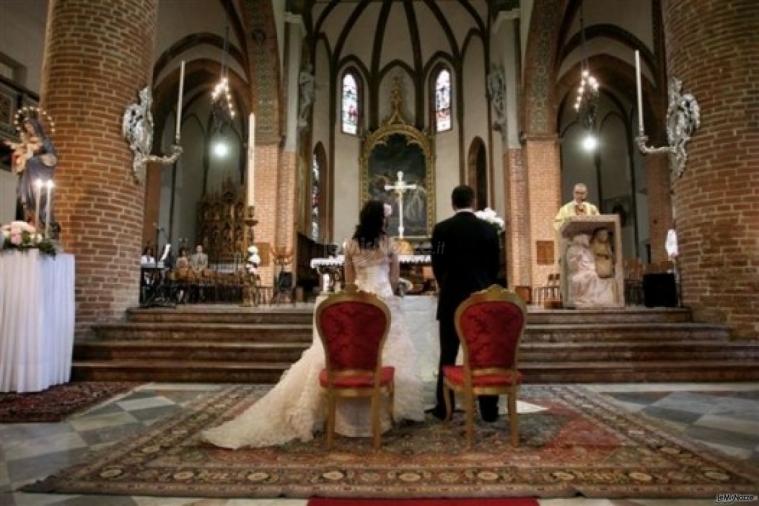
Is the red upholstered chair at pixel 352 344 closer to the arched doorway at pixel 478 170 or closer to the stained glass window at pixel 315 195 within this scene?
the stained glass window at pixel 315 195

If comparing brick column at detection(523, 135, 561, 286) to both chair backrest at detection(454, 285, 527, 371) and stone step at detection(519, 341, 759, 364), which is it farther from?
chair backrest at detection(454, 285, 527, 371)

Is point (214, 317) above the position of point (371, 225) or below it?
below

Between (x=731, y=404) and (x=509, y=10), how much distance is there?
11027 millimetres

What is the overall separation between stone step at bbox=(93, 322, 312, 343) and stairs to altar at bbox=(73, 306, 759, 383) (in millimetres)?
12

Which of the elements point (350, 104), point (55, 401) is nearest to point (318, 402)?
point (55, 401)

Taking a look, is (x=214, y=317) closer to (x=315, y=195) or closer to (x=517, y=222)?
(x=517, y=222)

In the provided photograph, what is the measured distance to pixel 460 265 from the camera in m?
3.37

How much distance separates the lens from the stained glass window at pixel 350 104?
1742cm

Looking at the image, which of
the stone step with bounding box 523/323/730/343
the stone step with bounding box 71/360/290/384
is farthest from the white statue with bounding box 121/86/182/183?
the stone step with bounding box 523/323/730/343

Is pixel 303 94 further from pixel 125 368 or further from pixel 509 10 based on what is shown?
pixel 125 368

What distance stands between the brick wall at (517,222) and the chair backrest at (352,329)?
9.28 m

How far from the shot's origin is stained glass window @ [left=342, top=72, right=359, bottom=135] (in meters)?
17.4

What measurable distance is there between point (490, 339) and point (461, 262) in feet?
2.16

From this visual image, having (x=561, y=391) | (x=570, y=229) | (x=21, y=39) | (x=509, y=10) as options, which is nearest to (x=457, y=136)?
(x=509, y=10)
